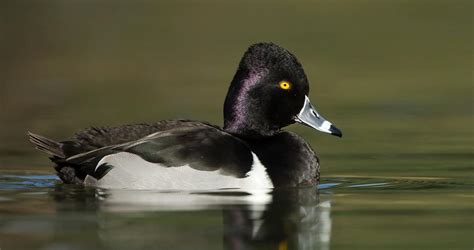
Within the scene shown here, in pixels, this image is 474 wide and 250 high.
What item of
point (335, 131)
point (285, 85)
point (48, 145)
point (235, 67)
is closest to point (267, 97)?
point (285, 85)

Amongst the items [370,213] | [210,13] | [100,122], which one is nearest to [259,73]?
[370,213]

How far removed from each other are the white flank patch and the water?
4.4 inches

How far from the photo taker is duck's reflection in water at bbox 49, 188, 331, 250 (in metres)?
8.92

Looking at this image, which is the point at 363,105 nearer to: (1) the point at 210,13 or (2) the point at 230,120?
(2) the point at 230,120

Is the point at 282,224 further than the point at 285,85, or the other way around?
the point at 285,85

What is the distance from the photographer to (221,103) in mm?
18562

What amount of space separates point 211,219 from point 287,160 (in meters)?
2.01

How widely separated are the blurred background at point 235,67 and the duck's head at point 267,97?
777 millimetres

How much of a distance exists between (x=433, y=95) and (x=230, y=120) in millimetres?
7633

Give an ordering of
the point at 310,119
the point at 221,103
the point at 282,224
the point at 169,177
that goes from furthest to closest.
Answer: the point at 221,103 < the point at 310,119 < the point at 169,177 < the point at 282,224

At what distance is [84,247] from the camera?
28.6 feet

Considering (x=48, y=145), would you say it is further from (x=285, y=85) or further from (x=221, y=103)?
(x=221, y=103)

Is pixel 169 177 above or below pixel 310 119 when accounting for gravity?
below

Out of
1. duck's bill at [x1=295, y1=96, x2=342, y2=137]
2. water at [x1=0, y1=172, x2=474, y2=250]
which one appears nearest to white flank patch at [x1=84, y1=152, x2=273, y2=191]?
water at [x1=0, y1=172, x2=474, y2=250]
